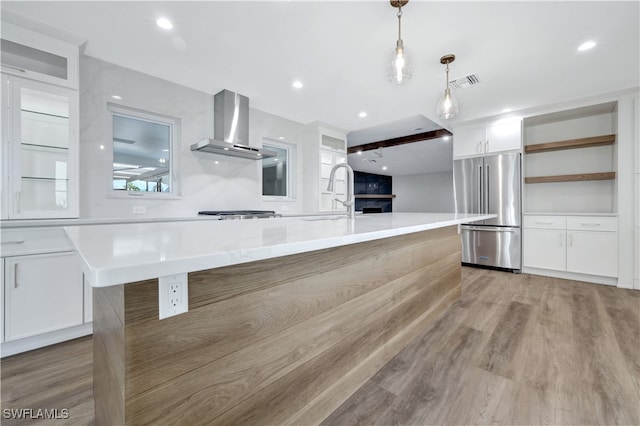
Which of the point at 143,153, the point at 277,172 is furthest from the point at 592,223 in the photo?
the point at 143,153

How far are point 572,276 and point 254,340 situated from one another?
4.66 m

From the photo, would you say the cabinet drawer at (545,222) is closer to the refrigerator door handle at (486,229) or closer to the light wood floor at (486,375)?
the refrigerator door handle at (486,229)

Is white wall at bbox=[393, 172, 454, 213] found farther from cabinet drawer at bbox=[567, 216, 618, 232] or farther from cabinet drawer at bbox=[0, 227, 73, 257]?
cabinet drawer at bbox=[0, 227, 73, 257]

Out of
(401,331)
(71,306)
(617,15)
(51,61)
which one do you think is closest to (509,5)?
(617,15)

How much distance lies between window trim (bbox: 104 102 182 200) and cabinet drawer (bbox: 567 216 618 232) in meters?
5.21

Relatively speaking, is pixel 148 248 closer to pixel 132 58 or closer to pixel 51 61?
pixel 51 61

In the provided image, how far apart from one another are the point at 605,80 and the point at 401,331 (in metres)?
3.83

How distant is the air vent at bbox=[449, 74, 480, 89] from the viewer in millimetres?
3014

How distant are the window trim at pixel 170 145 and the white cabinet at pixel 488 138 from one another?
438 cm

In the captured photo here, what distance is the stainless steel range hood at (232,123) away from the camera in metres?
3.41

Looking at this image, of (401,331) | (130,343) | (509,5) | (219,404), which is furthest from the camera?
(509,5)

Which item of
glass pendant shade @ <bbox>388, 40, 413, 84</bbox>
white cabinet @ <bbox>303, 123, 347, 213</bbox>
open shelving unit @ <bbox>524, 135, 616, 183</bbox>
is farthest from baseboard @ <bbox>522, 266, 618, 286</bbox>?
glass pendant shade @ <bbox>388, 40, 413, 84</bbox>

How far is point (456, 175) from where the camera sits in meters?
4.59

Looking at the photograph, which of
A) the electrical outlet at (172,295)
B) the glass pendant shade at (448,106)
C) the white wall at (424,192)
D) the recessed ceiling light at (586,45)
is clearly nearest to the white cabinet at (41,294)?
the electrical outlet at (172,295)
